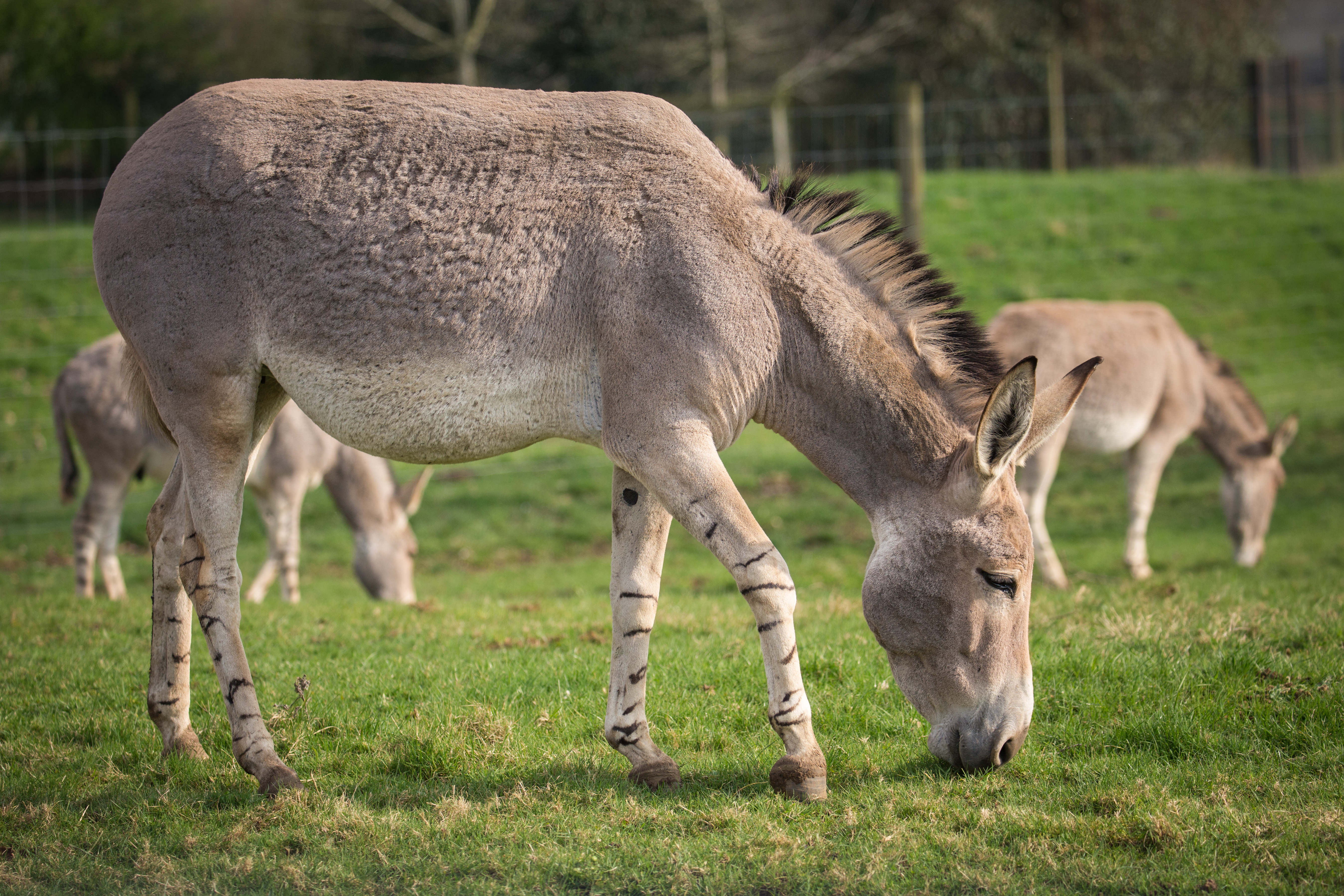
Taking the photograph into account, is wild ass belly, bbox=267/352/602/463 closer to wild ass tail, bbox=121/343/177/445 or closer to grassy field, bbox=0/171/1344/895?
wild ass tail, bbox=121/343/177/445

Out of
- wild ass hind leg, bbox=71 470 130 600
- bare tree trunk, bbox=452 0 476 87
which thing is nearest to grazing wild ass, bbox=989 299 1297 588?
wild ass hind leg, bbox=71 470 130 600

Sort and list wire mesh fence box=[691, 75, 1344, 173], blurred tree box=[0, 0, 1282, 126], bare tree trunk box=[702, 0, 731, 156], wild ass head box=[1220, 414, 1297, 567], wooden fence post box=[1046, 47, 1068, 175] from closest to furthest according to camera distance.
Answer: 1. wild ass head box=[1220, 414, 1297, 567]
2. wooden fence post box=[1046, 47, 1068, 175]
3. wire mesh fence box=[691, 75, 1344, 173]
4. blurred tree box=[0, 0, 1282, 126]
5. bare tree trunk box=[702, 0, 731, 156]

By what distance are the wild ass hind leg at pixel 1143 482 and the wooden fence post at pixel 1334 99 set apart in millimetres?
12230

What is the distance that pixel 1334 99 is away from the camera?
62.8 feet

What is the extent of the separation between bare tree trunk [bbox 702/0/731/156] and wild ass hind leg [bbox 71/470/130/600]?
1757 centimetres

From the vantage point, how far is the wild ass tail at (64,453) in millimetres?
9719

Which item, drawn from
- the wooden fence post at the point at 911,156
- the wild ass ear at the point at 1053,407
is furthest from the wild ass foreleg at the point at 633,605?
the wooden fence post at the point at 911,156

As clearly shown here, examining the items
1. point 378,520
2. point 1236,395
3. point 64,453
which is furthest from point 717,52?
point 64,453

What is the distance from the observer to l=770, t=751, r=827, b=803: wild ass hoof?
378 cm

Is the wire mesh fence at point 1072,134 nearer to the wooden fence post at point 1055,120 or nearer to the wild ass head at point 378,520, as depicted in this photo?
the wooden fence post at point 1055,120

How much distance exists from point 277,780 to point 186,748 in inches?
27.1

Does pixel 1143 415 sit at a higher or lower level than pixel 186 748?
lower

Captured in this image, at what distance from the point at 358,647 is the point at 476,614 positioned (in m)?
1.15

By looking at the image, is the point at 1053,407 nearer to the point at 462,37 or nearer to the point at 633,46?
the point at 462,37
